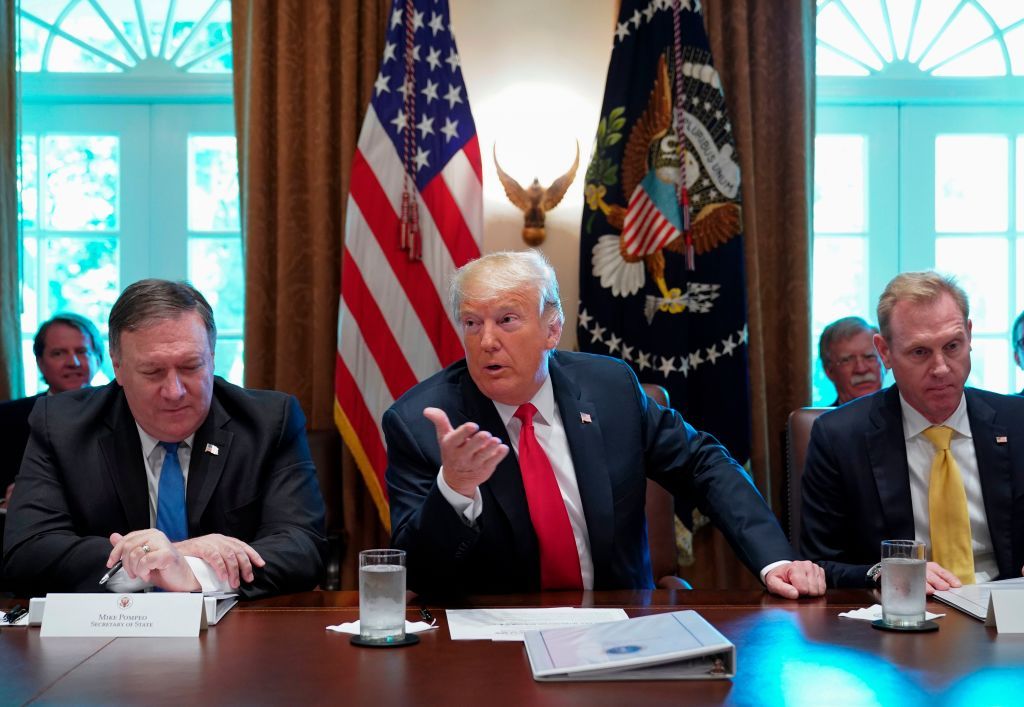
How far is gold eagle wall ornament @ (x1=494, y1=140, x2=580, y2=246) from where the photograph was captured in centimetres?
429

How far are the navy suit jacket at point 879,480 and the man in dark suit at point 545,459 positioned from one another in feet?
0.87

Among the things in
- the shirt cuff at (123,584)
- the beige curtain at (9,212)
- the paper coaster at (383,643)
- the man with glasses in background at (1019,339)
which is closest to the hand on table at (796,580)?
the paper coaster at (383,643)

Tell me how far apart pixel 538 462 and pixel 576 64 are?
8.15 feet

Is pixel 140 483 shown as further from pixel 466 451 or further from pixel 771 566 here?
pixel 771 566

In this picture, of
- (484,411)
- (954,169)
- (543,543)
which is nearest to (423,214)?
(484,411)

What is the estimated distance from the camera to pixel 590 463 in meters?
2.47

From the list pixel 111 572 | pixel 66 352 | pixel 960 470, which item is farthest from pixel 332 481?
pixel 960 470

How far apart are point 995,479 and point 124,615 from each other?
6.40 ft

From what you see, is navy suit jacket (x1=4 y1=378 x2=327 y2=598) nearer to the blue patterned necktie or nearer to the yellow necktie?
the blue patterned necktie

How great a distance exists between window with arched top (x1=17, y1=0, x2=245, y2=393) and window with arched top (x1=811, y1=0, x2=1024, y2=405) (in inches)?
103

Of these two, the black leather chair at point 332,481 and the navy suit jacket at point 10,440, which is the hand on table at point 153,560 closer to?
the black leather chair at point 332,481

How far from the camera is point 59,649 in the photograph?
166cm

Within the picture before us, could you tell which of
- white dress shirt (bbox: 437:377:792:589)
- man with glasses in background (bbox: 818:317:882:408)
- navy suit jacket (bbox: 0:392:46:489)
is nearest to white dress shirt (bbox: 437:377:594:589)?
white dress shirt (bbox: 437:377:792:589)

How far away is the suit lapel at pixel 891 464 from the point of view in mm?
2531
